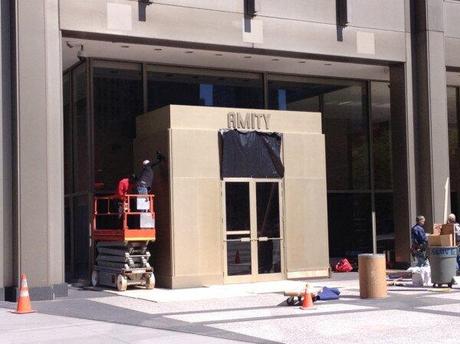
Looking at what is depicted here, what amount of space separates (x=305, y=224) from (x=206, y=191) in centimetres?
309

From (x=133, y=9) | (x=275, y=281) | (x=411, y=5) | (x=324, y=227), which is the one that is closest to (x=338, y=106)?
(x=411, y=5)

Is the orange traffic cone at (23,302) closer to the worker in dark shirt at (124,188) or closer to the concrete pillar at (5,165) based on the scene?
the concrete pillar at (5,165)

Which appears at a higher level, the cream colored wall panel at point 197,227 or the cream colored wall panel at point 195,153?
the cream colored wall panel at point 195,153

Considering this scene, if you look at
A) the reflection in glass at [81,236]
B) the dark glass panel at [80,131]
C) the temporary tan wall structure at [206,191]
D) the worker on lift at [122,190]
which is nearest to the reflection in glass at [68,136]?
the dark glass panel at [80,131]

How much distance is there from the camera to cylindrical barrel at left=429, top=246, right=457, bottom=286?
18281 millimetres

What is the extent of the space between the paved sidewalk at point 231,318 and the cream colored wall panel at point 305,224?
2.56 meters

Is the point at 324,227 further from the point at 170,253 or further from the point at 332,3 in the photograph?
the point at 332,3

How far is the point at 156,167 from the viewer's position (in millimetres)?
20281

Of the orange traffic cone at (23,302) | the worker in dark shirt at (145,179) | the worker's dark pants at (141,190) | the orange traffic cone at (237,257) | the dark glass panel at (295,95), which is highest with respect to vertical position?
the dark glass panel at (295,95)

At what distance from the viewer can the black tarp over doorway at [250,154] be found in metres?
20.2

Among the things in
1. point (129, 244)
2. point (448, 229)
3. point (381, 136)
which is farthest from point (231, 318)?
point (381, 136)

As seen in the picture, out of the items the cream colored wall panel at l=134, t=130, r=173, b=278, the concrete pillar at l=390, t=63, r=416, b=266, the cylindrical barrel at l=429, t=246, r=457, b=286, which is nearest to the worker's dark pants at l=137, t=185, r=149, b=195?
the cream colored wall panel at l=134, t=130, r=173, b=278

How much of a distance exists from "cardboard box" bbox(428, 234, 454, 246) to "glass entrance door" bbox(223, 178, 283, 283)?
4090mm

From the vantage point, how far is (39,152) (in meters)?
17.3
